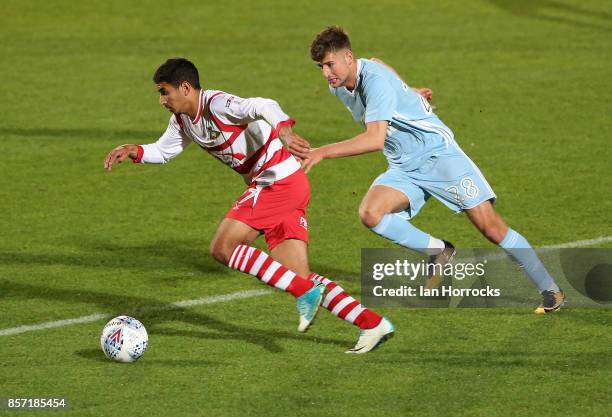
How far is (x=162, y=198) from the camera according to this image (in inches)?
440

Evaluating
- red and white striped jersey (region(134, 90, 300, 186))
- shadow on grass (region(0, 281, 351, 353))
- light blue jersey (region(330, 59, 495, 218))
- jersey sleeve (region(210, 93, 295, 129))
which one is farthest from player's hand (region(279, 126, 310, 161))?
shadow on grass (region(0, 281, 351, 353))

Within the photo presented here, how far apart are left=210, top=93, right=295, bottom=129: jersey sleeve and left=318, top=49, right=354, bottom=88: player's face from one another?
430mm

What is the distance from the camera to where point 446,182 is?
800cm

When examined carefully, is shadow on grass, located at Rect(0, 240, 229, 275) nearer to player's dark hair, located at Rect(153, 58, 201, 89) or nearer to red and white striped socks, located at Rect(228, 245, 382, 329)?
red and white striped socks, located at Rect(228, 245, 382, 329)

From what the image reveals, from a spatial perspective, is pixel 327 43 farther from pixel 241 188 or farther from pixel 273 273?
pixel 241 188

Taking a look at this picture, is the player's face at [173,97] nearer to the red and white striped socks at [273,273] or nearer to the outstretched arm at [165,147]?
the outstretched arm at [165,147]

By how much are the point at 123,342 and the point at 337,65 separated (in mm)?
2019

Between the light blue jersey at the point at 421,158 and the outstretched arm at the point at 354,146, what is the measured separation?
50cm

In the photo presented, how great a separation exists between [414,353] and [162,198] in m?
4.52

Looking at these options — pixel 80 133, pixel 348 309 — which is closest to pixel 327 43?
pixel 348 309

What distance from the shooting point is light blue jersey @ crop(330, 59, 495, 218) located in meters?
7.89

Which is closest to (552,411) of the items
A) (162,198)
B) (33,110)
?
(162,198)

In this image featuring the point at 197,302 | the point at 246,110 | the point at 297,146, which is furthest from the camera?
the point at 197,302

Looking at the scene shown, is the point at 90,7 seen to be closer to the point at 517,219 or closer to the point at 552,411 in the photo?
the point at 517,219
